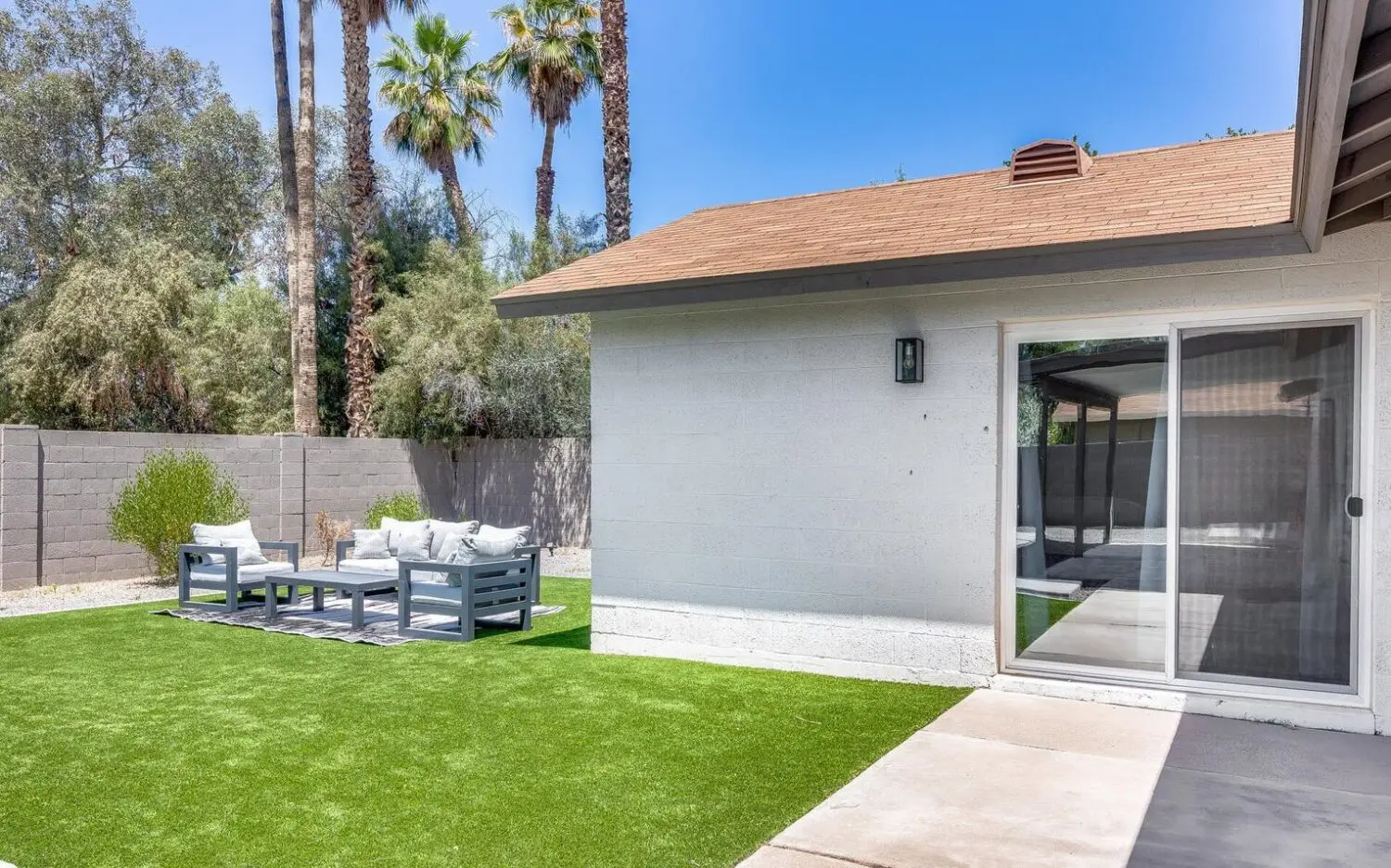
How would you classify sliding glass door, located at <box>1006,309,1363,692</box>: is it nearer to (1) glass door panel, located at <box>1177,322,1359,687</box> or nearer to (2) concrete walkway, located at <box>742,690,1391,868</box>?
(1) glass door panel, located at <box>1177,322,1359,687</box>

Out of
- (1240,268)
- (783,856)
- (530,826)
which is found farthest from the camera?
(1240,268)

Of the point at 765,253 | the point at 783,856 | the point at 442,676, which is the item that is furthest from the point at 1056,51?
the point at 783,856

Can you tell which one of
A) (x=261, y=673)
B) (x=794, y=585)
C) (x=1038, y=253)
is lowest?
(x=261, y=673)

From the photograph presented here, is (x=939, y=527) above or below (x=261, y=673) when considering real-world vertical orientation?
above

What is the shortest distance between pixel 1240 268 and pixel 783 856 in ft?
13.9

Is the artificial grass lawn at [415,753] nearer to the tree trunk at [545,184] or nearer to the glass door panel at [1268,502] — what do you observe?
the glass door panel at [1268,502]

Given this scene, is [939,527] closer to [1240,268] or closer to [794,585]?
[794,585]

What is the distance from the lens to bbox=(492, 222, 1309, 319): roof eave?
5.38 meters

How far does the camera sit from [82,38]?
21625 mm

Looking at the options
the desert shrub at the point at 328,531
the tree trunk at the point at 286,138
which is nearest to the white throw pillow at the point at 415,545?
the desert shrub at the point at 328,531

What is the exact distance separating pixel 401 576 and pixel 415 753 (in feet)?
13.0

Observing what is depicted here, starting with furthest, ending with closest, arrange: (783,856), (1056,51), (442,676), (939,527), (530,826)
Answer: (1056,51)
(442,676)
(939,527)
(530,826)
(783,856)

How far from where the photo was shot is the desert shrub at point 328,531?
1395cm

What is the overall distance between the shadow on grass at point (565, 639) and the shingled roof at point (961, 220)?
2.74 m
